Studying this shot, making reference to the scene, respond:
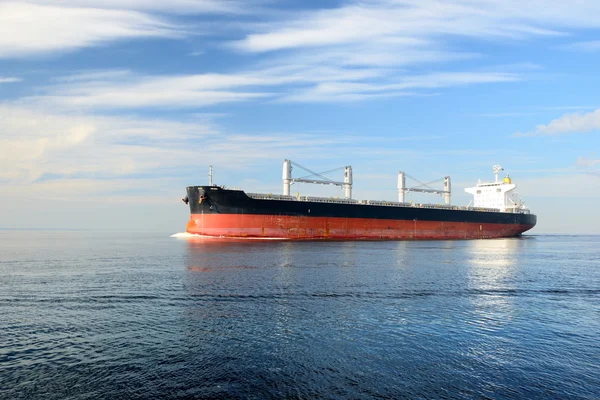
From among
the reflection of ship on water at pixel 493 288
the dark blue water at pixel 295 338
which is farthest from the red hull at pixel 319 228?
the dark blue water at pixel 295 338

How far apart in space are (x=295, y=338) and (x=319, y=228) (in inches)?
1796

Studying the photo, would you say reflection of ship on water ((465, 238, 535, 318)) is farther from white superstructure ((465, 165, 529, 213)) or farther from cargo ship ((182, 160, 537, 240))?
white superstructure ((465, 165, 529, 213))

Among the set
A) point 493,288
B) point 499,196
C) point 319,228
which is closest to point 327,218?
point 319,228

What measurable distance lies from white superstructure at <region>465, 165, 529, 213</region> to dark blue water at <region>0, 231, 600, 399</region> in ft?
216

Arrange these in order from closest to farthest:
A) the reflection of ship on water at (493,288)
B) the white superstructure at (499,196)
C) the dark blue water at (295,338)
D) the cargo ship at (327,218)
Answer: the dark blue water at (295,338)
the reflection of ship on water at (493,288)
the cargo ship at (327,218)
the white superstructure at (499,196)

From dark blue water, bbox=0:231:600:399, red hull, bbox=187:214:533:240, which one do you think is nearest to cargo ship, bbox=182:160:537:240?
red hull, bbox=187:214:533:240

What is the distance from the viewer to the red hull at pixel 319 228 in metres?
53.5

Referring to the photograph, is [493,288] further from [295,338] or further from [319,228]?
[319,228]

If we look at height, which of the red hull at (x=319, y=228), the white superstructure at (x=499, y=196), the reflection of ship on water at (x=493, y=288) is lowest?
the reflection of ship on water at (x=493, y=288)

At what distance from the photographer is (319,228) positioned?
57.4 metres

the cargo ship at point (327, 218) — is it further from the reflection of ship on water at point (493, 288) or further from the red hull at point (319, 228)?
the reflection of ship on water at point (493, 288)

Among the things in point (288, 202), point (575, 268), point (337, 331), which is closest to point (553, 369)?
point (337, 331)

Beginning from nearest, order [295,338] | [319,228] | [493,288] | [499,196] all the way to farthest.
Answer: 1. [295,338]
2. [493,288]
3. [319,228]
4. [499,196]

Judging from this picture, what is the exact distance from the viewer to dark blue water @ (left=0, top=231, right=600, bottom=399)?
8688 mm
